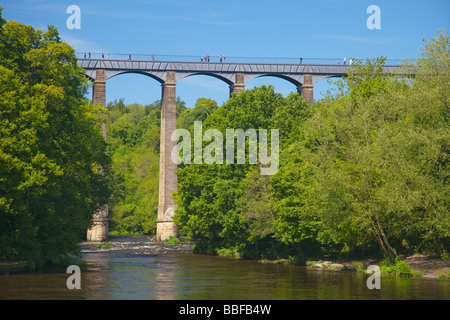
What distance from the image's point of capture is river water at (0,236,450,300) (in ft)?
88.8

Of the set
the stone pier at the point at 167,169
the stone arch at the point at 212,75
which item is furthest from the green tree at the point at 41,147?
the stone arch at the point at 212,75

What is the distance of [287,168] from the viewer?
44438 millimetres

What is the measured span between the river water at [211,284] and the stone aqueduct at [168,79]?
28438 millimetres

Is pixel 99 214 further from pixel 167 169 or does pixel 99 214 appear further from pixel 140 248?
pixel 140 248

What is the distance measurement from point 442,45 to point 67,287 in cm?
2515

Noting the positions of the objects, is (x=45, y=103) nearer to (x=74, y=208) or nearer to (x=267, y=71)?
(x=74, y=208)

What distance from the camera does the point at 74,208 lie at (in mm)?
43094

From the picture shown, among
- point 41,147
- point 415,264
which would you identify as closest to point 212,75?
point 41,147

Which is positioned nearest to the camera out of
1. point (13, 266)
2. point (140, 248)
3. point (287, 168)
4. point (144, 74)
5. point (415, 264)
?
point (13, 266)

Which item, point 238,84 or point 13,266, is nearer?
point 13,266

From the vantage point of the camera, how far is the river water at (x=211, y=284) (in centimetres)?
2706

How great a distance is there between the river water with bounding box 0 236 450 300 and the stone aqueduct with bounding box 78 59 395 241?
2844 cm

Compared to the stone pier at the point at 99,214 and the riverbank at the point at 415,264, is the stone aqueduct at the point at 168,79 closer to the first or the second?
the stone pier at the point at 99,214

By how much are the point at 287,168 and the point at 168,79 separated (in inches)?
1335
